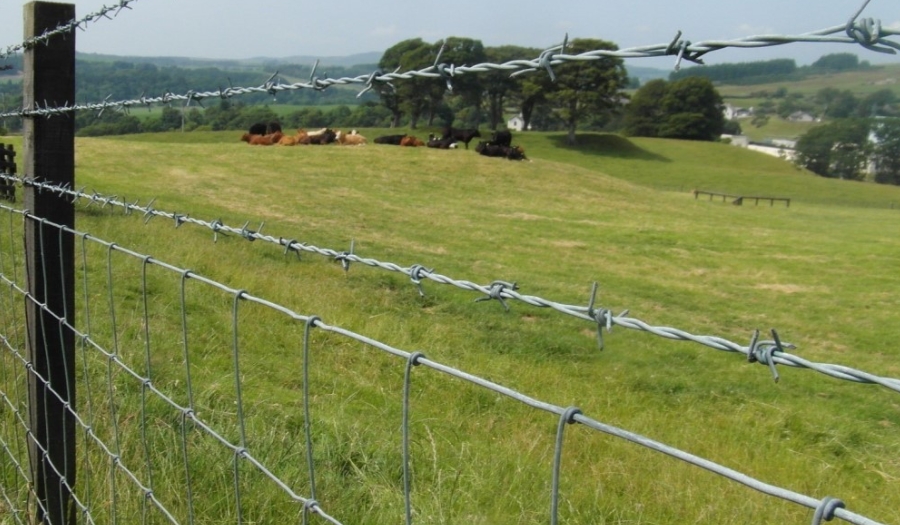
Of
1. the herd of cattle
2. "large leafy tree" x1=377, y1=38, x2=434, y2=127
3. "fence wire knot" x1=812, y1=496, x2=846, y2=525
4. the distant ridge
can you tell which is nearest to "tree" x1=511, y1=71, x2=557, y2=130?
the herd of cattle

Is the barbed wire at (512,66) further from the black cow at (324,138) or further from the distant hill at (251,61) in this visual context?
the black cow at (324,138)

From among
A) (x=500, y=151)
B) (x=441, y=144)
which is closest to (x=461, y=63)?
(x=500, y=151)

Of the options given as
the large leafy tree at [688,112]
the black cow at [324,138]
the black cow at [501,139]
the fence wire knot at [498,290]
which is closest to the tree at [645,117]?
the large leafy tree at [688,112]

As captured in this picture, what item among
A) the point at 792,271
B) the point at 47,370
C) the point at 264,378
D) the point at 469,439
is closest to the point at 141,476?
the point at 47,370

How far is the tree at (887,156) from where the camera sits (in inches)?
2322

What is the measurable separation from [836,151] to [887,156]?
3347 mm

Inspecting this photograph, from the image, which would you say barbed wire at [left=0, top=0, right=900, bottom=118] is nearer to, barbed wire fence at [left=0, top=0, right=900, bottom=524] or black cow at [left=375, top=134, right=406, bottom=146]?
barbed wire fence at [left=0, top=0, right=900, bottom=524]

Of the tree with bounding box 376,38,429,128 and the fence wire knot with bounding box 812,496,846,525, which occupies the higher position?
the tree with bounding box 376,38,429,128

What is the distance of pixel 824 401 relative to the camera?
23.8ft

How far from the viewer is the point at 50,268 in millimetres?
2787

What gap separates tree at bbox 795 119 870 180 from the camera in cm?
5988

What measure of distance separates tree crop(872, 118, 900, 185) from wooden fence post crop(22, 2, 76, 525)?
63898 mm

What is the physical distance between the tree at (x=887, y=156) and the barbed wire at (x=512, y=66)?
2511 inches

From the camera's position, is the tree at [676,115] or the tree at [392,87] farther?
the tree at [676,115]
